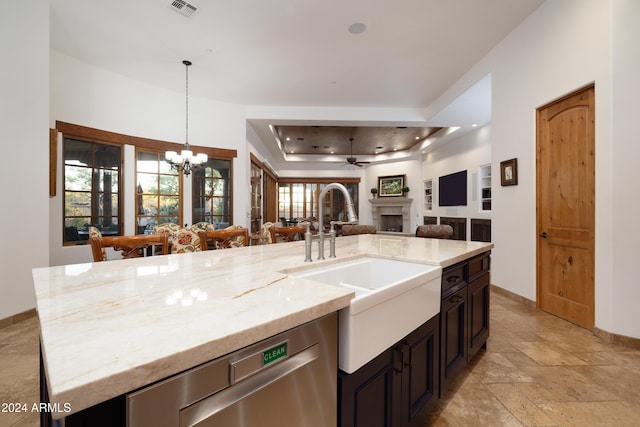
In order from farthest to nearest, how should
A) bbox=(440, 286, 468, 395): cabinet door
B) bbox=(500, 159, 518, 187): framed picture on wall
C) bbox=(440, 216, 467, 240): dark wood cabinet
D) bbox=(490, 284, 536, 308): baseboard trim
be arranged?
bbox=(440, 216, 467, 240): dark wood cabinet < bbox=(500, 159, 518, 187): framed picture on wall < bbox=(490, 284, 536, 308): baseboard trim < bbox=(440, 286, 468, 395): cabinet door

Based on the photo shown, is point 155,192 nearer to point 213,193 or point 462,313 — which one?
point 213,193

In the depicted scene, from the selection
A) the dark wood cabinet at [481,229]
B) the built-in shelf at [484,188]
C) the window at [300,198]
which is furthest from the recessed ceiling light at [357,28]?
the window at [300,198]

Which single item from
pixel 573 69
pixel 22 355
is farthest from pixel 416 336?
pixel 573 69

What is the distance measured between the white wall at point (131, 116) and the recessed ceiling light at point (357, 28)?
2.55 m

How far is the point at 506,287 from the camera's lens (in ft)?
11.0

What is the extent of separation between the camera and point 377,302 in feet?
2.96

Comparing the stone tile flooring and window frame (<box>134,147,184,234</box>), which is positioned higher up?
window frame (<box>134,147,184,234</box>)

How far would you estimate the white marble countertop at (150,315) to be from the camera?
42 cm

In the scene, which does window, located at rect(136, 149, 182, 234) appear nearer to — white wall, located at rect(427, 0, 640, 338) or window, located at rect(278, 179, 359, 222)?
white wall, located at rect(427, 0, 640, 338)

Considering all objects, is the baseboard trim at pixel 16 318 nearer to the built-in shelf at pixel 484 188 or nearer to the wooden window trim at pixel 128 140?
the wooden window trim at pixel 128 140

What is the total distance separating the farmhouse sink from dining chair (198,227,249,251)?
3.36 feet

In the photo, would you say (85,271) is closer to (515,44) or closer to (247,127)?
(515,44)

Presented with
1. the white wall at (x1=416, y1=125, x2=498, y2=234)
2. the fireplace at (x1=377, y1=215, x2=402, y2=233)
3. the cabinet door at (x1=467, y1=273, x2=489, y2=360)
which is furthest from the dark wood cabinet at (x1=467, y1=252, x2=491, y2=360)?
the fireplace at (x1=377, y1=215, x2=402, y2=233)

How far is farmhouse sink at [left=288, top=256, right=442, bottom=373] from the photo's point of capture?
0.82m
